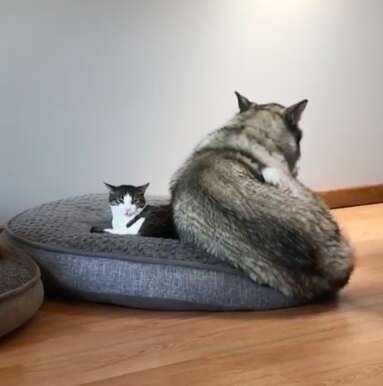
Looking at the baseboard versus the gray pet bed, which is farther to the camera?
the baseboard

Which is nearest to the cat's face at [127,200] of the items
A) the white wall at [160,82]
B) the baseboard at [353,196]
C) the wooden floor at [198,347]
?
the wooden floor at [198,347]

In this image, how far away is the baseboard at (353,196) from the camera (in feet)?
12.5

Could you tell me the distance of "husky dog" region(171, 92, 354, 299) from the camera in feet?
7.51

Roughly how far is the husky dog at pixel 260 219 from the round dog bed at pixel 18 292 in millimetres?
512

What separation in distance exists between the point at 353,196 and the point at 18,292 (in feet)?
7.31

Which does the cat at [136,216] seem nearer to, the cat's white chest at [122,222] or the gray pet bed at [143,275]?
the cat's white chest at [122,222]

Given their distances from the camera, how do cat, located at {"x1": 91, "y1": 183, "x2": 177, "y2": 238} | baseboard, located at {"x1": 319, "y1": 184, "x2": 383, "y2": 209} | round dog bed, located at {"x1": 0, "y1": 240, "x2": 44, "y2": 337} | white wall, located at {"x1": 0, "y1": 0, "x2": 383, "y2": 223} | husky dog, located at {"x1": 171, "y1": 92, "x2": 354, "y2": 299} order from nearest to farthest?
round dog bed, located at {"x1": 0, "y1": 240, "x2": 44, "y2": 337} < husky dog, located at {"x1": 171, "y1": 92, "x2": 354, "y2": 299} < cat, located at {"x1": 91, "y1": 183, "x2": 177, "y2": 238} < white wall, located at {"x1": 0, "y1": 0, "x2": 383, "y2": 223} < baseboard, located at {"x1": 319, "y1": 184, "x2": 383, "y2": 209}

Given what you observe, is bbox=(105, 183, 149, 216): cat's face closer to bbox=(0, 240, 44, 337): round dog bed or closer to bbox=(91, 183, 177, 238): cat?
bbox=(91, 183, 177, 238): cat

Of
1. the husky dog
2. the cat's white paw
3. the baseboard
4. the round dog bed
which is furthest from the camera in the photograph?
the baseboard

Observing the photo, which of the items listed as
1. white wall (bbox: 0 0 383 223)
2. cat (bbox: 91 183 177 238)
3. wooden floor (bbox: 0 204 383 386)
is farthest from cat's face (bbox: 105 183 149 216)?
white wall (bbox: 0 0 383 223)

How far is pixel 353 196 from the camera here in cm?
386

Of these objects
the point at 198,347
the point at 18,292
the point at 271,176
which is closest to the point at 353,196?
the point at 271,176

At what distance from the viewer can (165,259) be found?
7.59 feet

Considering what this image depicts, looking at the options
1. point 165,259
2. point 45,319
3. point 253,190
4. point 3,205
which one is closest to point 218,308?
point 165,259
